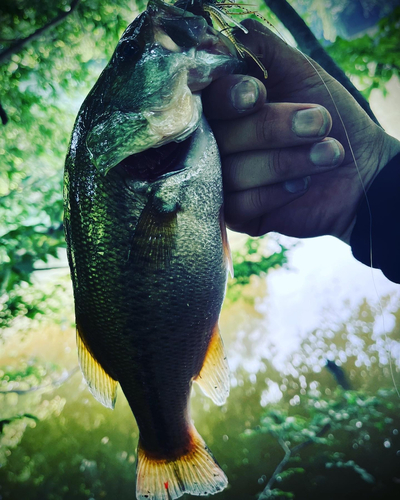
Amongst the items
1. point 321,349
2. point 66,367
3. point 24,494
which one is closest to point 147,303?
point 66,367

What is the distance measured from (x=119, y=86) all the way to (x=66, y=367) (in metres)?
4.01

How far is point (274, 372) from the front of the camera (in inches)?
200

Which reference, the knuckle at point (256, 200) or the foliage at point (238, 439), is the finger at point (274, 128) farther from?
the foliage at point (238, 439)

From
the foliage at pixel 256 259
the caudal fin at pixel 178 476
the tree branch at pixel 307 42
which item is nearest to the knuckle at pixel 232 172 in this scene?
the caudal fin at pixel 178 476

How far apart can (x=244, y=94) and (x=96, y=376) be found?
0.83m

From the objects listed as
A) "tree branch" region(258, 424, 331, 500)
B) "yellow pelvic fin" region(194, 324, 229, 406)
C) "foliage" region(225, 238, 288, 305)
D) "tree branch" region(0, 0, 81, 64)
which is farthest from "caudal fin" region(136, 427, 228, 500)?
"tree branch" region(0, 0, 81, 64)

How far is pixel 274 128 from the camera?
2.48 feet

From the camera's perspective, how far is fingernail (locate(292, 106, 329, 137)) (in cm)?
72

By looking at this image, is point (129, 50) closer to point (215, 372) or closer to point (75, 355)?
point (215, 372)

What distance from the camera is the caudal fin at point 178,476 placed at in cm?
85

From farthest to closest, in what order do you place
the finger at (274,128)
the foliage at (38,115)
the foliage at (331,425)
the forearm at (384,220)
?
the foliage at (331,425), the foliage at (38,115), the forearm at (384,220), the finger at (274,128)

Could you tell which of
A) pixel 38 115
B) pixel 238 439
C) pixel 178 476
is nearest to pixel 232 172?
pixel 178 476

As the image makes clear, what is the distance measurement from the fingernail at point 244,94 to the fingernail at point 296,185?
0.25 metres

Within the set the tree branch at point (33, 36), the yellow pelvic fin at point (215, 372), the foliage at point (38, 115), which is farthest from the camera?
the tree branch at point (33, 36)
